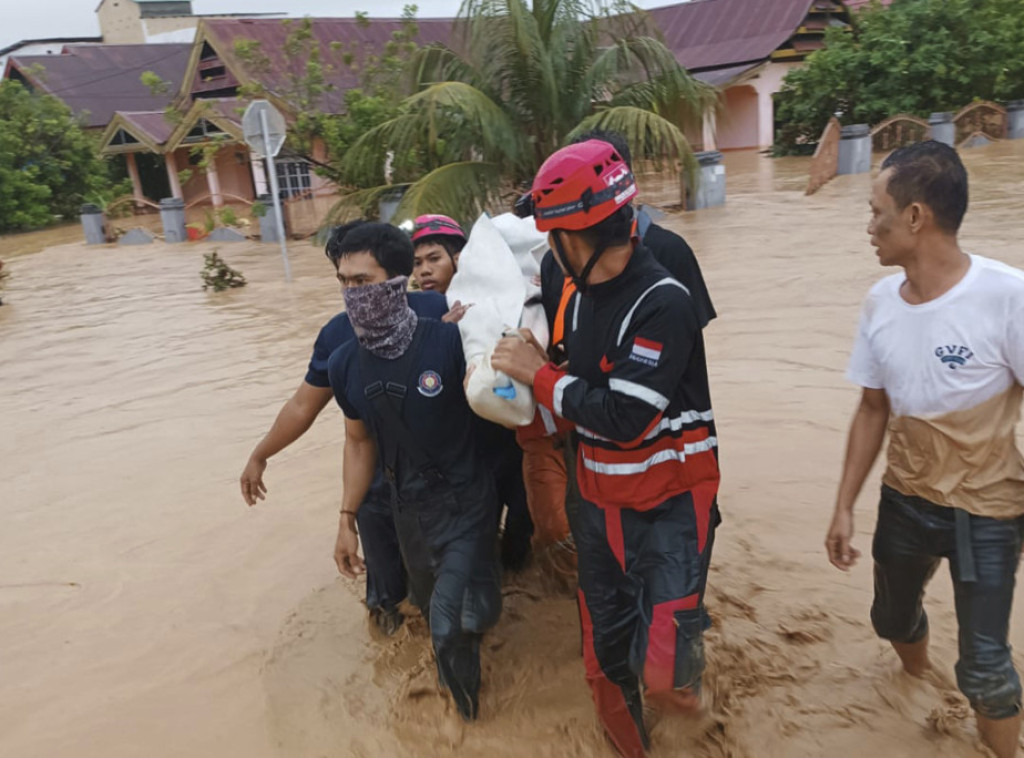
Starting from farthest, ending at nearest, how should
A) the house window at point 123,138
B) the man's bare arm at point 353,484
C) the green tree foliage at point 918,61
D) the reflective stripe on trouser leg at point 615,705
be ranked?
the house window at point 123,138 → the green tree foliage at point 918,61 → the man's bare arm at point 353,484 → the reflective stripe on trouser leg at point 615,705

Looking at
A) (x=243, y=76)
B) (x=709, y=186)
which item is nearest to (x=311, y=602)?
(x=709, y=186)

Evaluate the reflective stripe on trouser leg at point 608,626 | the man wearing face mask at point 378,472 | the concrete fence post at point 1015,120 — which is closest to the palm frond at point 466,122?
the man wearing face mask at point 378,472

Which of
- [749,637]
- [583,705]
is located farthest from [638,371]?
[749,637]

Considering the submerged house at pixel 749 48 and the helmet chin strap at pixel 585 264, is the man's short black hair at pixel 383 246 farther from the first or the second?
the submerged house at pixel 749 48

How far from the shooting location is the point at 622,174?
96.5 inches

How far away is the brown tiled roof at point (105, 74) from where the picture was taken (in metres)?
31.9

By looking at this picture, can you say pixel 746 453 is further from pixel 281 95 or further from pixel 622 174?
pixel 281 95

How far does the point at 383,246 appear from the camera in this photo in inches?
119

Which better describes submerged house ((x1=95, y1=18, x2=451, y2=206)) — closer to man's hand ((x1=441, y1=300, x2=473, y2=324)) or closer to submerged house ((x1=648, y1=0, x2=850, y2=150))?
submerged house ((x1=648, y1=0, x2=850, y2=150))

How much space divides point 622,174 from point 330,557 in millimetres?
Answer: 3107

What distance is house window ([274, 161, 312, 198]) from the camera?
25984mm

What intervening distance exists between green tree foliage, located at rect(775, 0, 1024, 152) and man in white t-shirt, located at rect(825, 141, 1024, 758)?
74.3 feet

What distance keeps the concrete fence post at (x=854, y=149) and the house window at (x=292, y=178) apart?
14.5 m

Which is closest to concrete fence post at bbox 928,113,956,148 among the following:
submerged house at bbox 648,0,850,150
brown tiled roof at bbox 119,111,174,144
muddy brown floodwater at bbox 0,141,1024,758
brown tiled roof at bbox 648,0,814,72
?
submerged house at bbox 648,0,850,150
